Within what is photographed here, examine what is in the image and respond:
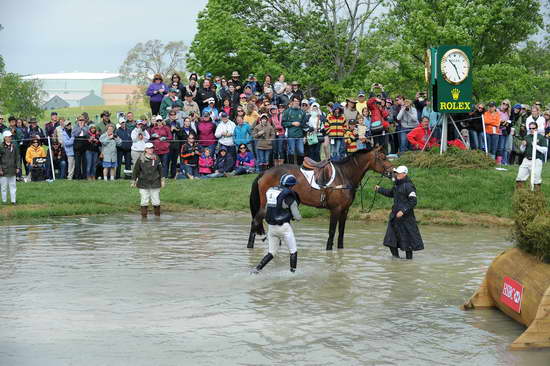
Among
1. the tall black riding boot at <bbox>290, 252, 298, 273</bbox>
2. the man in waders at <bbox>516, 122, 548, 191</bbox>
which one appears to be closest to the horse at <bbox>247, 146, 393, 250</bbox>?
the tall black riding boot at <bbox>290, 252, 298, 273</bbox>

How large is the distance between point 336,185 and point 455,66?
8883 mm

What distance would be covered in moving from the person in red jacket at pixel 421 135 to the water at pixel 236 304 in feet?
21.1

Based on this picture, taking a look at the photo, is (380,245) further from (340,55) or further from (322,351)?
(340,55)

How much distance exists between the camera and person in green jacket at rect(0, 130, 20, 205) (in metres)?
23.0

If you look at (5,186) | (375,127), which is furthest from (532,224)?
(5,186)

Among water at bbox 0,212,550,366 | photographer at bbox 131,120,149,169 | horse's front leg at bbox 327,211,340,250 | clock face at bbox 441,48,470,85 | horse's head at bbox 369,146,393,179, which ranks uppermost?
clock face at bbox 441,48,470,85

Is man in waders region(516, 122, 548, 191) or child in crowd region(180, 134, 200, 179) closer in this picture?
man in waders region(516, 122, 548, 191)

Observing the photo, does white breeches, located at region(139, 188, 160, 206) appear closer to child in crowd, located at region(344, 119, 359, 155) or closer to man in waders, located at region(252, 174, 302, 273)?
child in crowd, located at region(344, 119, 359, 155)

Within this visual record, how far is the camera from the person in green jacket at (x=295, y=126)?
25812 mm

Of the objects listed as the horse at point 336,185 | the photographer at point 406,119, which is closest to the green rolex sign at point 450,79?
the photographer at point 406,119

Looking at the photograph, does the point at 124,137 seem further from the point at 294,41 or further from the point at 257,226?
the point at 294,41

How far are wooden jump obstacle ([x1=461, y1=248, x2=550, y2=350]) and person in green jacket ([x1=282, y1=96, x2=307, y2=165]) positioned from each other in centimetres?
1387

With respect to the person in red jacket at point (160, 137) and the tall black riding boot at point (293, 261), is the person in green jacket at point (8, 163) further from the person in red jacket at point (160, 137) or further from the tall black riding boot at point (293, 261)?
the tall black riding boot at point (293, 261)

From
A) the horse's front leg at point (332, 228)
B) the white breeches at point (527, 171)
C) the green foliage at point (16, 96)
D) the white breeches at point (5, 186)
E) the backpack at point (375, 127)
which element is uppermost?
the green foliage at point (16, 96)
